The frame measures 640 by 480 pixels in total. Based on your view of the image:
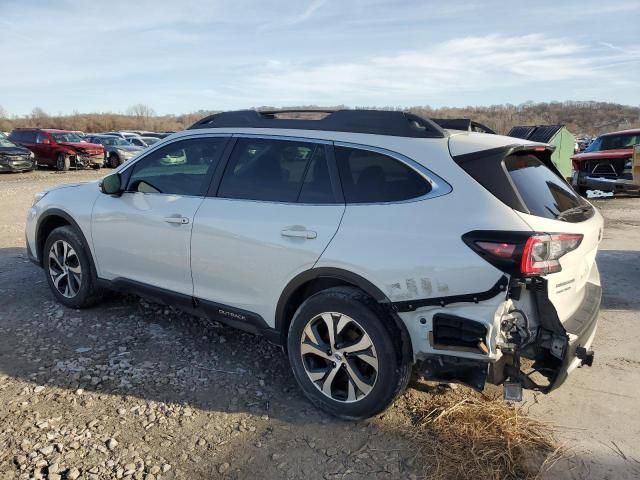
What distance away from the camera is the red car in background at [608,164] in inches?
511

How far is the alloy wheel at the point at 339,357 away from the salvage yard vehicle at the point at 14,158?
787 inches

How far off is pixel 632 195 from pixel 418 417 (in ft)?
43.5

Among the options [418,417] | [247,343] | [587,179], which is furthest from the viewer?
[587,179]

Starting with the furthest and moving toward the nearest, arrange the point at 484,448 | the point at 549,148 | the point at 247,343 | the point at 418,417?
the point at 247,343 < the point at 549,148 < the point at 418,417 < the point at 484,448

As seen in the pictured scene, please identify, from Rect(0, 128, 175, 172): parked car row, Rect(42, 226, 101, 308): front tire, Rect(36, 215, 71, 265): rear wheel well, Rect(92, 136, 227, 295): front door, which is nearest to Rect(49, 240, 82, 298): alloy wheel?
Rect(42, 226, 101, 308): front tire

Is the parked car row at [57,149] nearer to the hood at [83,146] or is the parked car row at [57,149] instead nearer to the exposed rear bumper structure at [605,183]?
the hood at [83,146]

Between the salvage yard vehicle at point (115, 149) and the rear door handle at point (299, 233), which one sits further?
the salvage yard vehicle at point (115, 149)

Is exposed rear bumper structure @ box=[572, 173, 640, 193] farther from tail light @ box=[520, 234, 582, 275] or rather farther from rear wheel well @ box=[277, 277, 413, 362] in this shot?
rear wheel well @ box=[277, 277, 413, 362]

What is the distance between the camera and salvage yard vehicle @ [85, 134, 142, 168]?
23156 mm

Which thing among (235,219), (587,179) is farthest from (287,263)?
(587,179)

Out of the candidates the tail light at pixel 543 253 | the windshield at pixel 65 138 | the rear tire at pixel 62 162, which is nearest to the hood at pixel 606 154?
the tail light at pixel 543 253

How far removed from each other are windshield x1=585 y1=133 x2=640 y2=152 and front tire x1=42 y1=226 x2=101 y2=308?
1373 cm

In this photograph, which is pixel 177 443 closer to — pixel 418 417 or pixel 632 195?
pixel 418 417

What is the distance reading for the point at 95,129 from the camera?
209 feet
